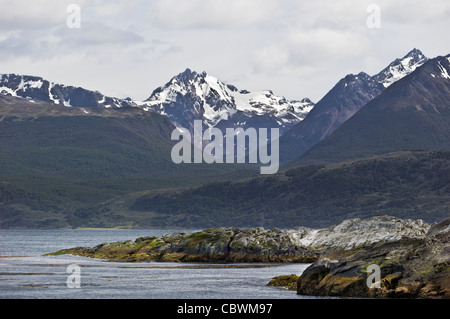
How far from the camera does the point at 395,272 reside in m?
68.3

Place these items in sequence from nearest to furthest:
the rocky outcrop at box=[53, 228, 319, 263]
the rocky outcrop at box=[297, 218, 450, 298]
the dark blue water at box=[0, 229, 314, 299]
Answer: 1. the rocky outcrop at box=[297, 218, 450, 298]
2. the dark blue water at box=[0, 229, 314, 299]
3. the rocky outcrop at box=[53, 228, 319, 263]

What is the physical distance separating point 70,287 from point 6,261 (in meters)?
49.8

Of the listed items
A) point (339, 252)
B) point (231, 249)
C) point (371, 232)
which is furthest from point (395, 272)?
point (231, 249)

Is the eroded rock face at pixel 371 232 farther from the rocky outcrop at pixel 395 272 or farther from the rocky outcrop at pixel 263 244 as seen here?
the rocky outcrop at pixel 395 272

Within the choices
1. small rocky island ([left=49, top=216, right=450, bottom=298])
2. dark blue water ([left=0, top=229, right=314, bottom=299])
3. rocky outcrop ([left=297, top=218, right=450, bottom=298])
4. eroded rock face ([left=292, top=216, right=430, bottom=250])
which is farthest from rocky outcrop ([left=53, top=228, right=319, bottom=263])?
rocky outcrop ([left=297, top=218, right=450, bottom=298])

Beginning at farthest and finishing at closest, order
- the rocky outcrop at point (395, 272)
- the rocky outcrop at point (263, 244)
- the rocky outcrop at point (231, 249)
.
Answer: the rocky outcrop at point (231, 249), the rocky outcrop at point (263, 244), the rocky outcrop at point (395, 272)

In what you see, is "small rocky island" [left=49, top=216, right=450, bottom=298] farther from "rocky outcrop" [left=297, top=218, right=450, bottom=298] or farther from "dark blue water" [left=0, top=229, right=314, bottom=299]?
"dark blue water" [left=0, top=229, right=314, bottom=299]

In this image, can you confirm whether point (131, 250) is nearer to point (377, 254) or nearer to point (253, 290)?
point (253, 290)

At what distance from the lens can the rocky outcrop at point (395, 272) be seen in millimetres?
64125

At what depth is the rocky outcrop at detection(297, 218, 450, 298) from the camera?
64125 millimetres

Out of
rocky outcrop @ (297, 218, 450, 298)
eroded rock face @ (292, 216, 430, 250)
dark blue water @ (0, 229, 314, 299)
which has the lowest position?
dark blue water @ (0, 229, 314, 299)

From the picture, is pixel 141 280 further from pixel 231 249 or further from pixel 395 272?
pixel 231 249

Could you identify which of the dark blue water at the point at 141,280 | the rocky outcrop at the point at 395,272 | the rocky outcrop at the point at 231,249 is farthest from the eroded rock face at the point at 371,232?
the rocky outcrop at the point at 395,272
